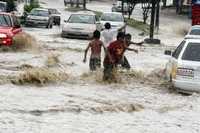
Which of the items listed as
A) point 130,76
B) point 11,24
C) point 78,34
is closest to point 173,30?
point 78,34

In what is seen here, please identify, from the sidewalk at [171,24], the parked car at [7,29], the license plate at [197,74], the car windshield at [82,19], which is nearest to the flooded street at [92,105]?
the license plate at [197,74]

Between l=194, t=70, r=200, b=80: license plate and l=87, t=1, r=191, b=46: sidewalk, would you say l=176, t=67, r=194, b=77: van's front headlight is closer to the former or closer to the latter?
l=194, t=70, r=200, b=80: license plate

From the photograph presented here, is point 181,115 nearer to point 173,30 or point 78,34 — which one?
point 78,34

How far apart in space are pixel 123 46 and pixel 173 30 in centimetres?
4051

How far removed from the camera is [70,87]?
1534 centimetres

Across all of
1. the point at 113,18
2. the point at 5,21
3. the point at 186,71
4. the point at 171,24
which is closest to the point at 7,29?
the point at 5,21

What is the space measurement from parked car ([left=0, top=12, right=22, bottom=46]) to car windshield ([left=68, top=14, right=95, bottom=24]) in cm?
993

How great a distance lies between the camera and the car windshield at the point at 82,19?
34.6m

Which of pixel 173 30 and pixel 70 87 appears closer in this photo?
pixel 70 87

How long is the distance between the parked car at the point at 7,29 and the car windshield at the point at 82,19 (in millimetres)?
9931

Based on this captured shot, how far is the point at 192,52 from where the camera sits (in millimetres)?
14898

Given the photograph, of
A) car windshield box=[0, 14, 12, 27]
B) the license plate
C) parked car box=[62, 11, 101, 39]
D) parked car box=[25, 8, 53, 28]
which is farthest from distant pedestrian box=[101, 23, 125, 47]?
parked car box=[25, 8, 53, 28]

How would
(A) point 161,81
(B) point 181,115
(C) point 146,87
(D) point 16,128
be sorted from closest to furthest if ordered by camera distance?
(D) point 16,128 < (B) point 181,115 < (C) point 146,87 < (A) point 161,81

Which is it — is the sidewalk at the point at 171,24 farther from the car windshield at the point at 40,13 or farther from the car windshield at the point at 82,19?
the car windshield at the point at 82,19
